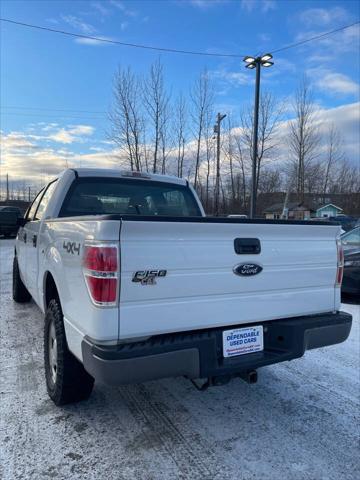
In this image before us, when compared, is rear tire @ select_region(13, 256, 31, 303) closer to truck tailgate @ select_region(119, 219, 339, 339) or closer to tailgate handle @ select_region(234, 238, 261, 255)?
truck tailgate @ select_region(119, 219, 339, 339)

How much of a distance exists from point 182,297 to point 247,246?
0.59 metres

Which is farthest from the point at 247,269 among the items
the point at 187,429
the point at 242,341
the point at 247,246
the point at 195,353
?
the point at 187,429

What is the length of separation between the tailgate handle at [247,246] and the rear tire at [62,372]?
1464mm

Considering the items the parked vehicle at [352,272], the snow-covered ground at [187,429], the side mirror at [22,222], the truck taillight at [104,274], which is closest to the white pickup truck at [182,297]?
the truck taillight at [104,274]

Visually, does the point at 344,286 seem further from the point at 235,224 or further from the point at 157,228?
the point at 157,228

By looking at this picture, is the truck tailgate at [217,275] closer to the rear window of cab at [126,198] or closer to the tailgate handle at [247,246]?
the tailgate handle at [247,246]

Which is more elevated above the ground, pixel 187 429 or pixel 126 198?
pixel 126 198

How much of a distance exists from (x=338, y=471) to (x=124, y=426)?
149cm

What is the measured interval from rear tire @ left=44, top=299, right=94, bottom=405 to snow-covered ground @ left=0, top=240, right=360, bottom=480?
143 mm

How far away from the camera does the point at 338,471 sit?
8.46ft

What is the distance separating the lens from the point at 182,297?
2602mm

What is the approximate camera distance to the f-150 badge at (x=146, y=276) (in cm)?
243

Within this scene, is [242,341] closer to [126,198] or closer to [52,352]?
[52,352]

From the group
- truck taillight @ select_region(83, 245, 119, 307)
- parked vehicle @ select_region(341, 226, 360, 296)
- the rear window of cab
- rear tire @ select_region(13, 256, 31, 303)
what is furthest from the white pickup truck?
parked vehicle @ select_region(341, 226, 360, 296)
